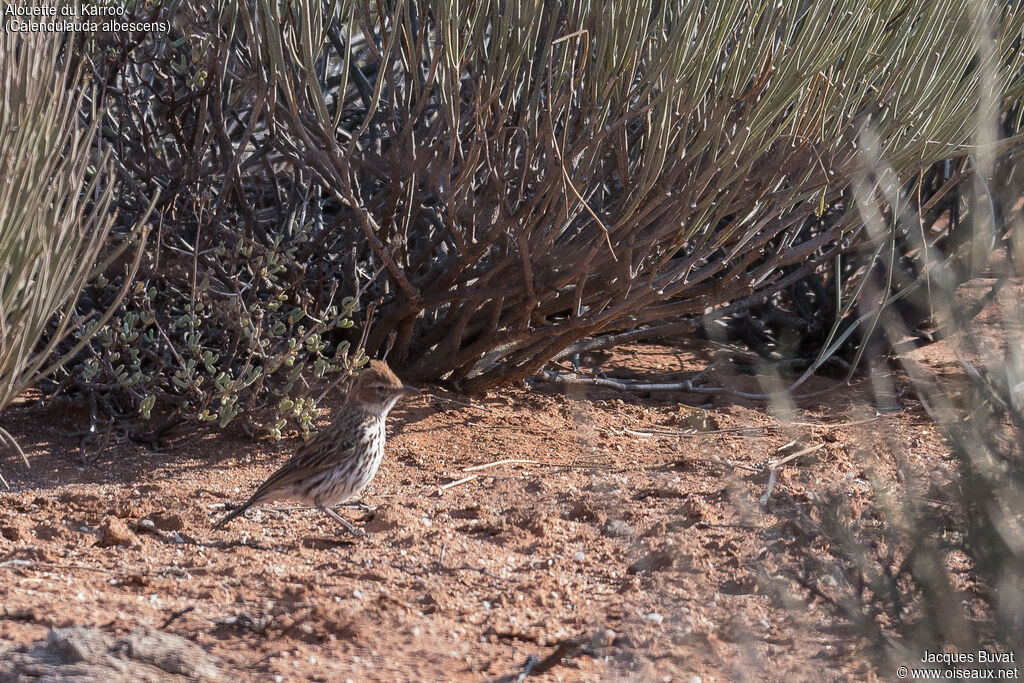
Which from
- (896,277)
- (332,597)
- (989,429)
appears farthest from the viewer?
(896,277)

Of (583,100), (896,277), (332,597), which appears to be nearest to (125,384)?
(332,597)

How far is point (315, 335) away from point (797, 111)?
252 cm

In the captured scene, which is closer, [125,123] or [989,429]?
[989,429]

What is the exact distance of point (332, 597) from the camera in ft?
11.3

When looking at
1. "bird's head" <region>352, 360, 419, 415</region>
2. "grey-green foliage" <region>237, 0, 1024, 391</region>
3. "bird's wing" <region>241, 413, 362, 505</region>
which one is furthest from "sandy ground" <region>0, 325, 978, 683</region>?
"grey-green foliage" <region>237, 0, 1024, 391</region>

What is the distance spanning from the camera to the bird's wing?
4219 mm

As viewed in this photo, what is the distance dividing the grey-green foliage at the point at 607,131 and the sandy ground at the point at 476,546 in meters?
0.83

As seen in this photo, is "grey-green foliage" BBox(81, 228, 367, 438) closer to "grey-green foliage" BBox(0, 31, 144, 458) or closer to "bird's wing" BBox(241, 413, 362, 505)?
"bird's wing" BBox(241, 413, 362, 505)

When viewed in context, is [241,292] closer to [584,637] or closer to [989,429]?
[584,637]

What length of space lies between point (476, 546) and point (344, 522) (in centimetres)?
57

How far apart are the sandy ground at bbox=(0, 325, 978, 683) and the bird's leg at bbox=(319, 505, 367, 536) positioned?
6cm

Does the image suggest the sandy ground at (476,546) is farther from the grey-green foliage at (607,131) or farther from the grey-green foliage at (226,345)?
the grey-green foliage at (607,131)

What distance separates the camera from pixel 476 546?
13.4 ft

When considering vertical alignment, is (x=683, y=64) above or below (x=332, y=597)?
above
